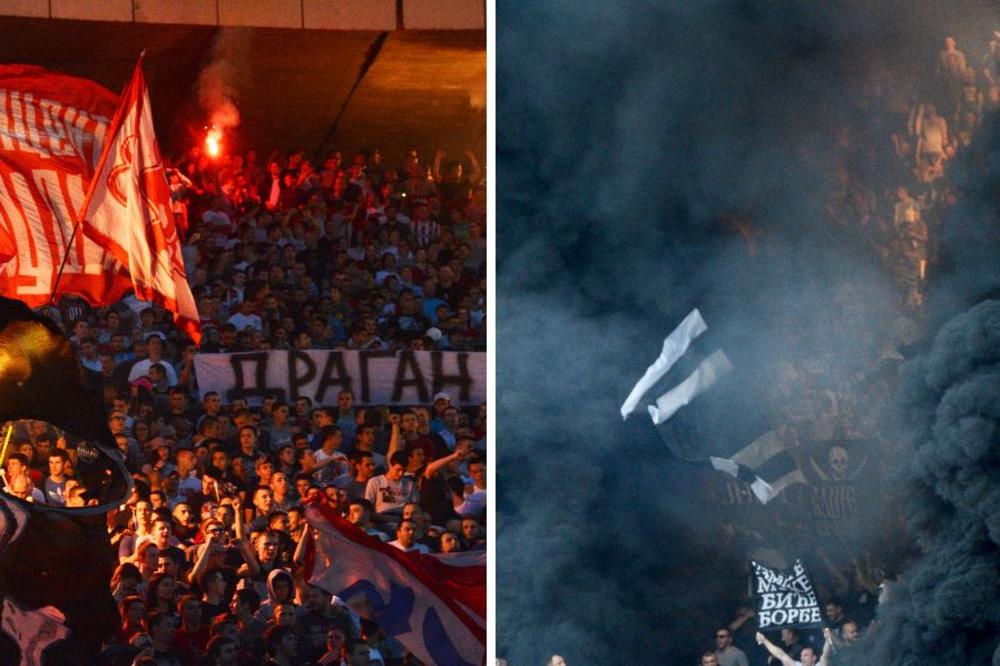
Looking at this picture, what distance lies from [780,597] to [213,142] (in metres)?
2.70

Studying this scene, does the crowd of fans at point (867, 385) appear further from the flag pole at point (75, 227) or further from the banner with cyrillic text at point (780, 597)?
the flag pole at point (75, 227)

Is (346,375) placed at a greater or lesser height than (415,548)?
greater

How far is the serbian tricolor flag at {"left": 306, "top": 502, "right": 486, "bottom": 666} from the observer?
582cm

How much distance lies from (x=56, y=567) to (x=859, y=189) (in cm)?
329

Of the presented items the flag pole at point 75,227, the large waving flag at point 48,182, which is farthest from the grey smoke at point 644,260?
the large waving flag at point 48,182

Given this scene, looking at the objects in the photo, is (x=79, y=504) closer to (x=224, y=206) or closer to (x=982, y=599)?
(x=224, y=206)

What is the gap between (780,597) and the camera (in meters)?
5.86

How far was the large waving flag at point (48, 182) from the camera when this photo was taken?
561cm

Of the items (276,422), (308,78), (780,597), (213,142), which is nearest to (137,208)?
(213,142)

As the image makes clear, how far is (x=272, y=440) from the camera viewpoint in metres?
5.77

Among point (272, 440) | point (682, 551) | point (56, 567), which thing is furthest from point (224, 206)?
point (682, 551)

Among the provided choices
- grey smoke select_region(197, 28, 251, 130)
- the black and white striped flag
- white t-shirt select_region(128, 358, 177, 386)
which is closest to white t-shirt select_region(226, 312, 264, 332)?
white t-shirt select_region(128, 358, 177, 386)

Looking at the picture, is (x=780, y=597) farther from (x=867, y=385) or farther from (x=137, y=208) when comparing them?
(x=137, y=208)

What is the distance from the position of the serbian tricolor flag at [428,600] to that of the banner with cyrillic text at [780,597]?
103 cm
